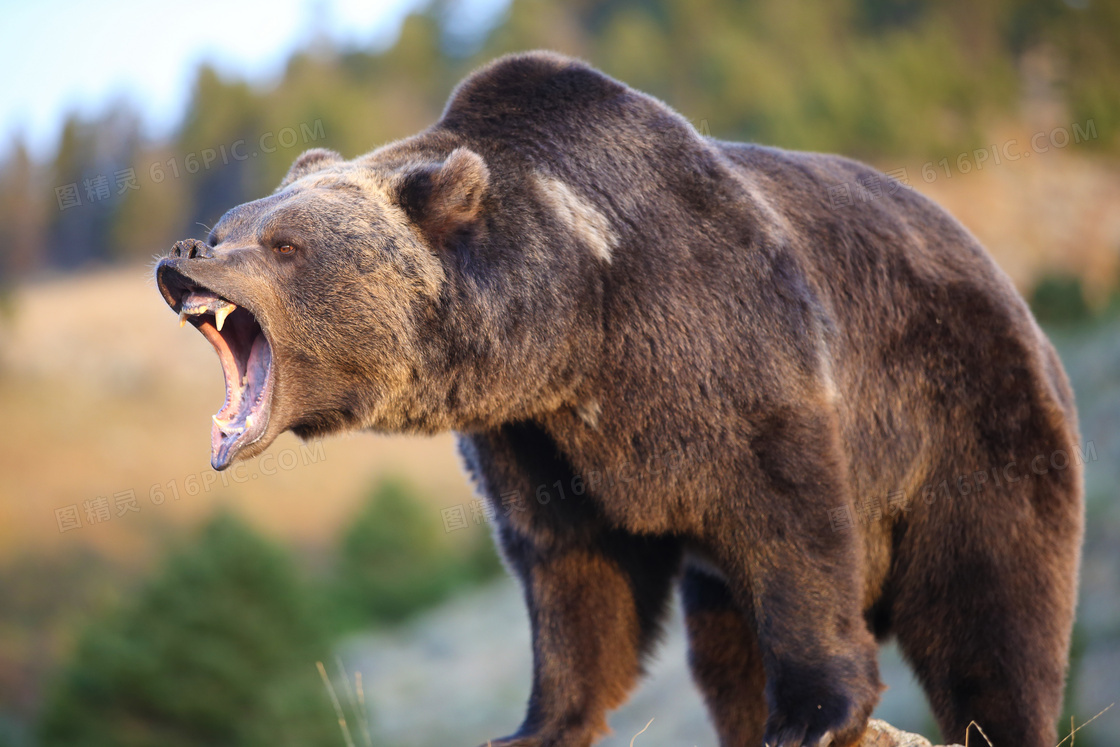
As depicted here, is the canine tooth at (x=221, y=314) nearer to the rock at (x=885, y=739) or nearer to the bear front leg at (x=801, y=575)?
the bear front leg at (x=801, y=575)

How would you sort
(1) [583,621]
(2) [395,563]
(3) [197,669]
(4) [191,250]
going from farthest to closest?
(2) [395,563] → (3) [197,669] → (1) [583,621] → (4) [191,250]

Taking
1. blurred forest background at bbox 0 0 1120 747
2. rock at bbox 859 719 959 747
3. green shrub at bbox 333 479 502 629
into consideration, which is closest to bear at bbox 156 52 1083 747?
rock at bbox 859 719 959 747

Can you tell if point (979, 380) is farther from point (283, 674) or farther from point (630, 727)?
point (630, 727)

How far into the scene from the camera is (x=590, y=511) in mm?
4242

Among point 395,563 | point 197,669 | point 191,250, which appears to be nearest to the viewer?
point 191,250

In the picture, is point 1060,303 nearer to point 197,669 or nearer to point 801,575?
point 197,669

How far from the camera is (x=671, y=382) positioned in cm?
394

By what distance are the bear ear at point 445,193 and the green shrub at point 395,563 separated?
2461 cm

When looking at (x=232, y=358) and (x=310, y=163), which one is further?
(x=310, y=163)

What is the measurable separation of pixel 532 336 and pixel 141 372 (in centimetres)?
4228

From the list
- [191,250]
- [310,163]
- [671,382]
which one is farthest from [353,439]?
[191,250]

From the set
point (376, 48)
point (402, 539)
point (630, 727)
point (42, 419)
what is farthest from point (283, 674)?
point (376, 48)

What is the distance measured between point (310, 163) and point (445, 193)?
902mm

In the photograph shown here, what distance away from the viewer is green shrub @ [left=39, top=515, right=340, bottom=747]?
1533cm
